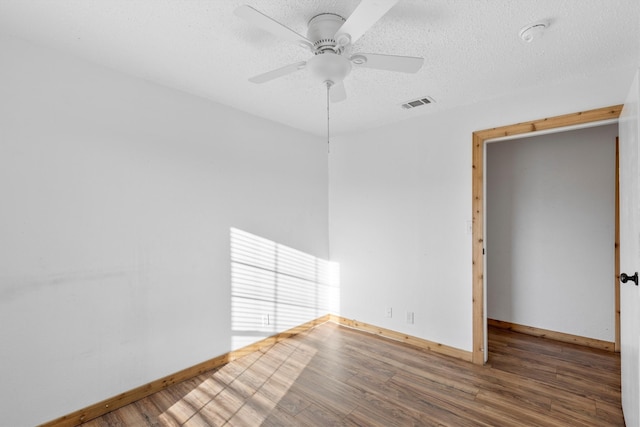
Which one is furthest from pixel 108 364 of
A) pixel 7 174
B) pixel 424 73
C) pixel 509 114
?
pixel 509 114

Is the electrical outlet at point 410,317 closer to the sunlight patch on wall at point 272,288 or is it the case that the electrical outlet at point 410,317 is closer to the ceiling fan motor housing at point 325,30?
the sunlight patch on wall at point 272,288

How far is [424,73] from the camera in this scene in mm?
2307

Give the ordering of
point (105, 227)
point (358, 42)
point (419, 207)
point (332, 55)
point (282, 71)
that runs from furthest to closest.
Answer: point (419, 207)
point (105, 227)
point (358, 42)
point (282, 71)
point (332, 55)

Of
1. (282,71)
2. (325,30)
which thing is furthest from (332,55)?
(282,71)

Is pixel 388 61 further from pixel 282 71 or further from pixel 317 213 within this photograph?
pixel 317 213

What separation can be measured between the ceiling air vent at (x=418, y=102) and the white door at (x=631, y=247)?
4.34 feet

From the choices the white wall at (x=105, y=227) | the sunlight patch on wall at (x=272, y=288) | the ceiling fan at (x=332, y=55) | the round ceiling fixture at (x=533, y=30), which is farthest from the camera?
the sunlight patch on wall at (x=272, y=288)

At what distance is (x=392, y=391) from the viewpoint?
2.41 m

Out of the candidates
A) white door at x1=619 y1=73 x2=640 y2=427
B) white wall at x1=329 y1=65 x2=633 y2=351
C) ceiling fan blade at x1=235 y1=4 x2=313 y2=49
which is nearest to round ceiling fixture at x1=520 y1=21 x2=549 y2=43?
white door at x1=619 y1=73 x2=640 y2=427

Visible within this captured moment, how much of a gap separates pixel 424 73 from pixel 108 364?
3.09 meters

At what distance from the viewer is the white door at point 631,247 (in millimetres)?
1579

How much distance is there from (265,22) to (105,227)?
1789mm

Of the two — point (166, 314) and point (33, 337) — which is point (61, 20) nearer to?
point (33, 337)

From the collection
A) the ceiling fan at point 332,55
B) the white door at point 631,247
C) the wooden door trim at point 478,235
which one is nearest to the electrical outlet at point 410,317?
the wooden door trim at point 478,235
